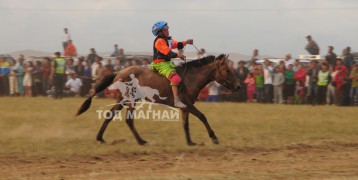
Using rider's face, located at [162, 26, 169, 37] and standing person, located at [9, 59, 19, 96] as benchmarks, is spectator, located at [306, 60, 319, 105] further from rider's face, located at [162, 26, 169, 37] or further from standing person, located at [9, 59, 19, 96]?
standing person, located at [9, 59, 19, 96]

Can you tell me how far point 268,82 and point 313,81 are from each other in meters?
1.80

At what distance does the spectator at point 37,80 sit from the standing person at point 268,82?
32.5 feet

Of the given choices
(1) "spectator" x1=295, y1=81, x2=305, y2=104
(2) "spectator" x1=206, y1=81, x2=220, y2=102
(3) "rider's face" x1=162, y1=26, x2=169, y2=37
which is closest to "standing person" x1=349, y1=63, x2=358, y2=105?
(1) "spectator" x1=295, y1=81, x2=305, y2=104

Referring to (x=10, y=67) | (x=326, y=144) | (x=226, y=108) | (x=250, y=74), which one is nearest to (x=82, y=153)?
(x=326, y=144)

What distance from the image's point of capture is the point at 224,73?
38.3ft

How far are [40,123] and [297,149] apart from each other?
6740mm

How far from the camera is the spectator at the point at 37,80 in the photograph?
84.7 feet

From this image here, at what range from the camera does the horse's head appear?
11.7 metres

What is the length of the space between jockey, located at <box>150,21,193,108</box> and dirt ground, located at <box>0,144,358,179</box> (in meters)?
1.50

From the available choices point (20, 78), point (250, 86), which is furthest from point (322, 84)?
point (20, 78)

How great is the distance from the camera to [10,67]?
2669cm

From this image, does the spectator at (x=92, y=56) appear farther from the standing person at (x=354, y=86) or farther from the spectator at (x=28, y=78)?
the standing person at (x=354, y=86)

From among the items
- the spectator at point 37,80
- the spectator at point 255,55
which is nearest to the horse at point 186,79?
the spectator at point 255,55

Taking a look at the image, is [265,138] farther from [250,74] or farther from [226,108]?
[250,74]
